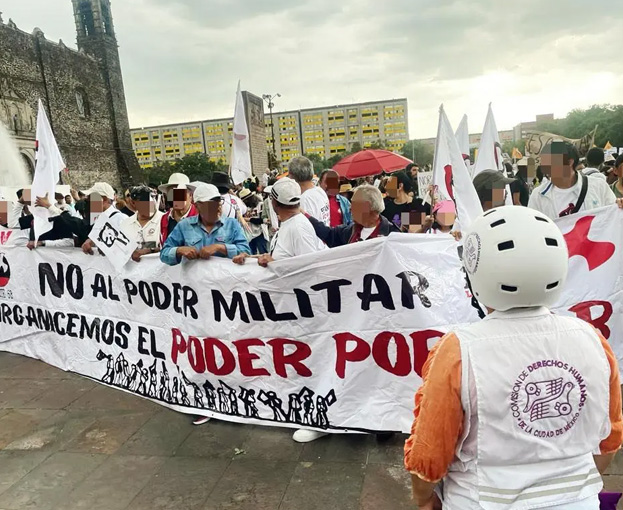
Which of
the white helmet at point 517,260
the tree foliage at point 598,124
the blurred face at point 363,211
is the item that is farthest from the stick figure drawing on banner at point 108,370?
the tree foliage at point 598,124

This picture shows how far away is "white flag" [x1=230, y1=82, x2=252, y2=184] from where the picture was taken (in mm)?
6539

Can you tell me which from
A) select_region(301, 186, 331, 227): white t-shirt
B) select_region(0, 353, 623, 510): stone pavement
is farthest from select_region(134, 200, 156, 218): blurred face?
select_region(0, 353, 623, 510): stone pavement

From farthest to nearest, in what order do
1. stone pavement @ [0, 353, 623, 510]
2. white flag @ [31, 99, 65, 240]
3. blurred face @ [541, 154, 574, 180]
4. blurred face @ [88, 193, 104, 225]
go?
white flag @ [31, 99, 65, 240] < blurred face @ [88, 193, 104, 225] < blurred face @ [541, 154, 574, 180] < stone pavement @ [0, 353, 623, 510]

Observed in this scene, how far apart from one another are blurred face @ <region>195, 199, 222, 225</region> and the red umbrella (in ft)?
17.5

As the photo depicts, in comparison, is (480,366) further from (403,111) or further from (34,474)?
(403,111)

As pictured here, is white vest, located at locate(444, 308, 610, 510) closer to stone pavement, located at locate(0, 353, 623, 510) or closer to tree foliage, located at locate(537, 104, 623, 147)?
stone pavement, located at locate(0, 353, 623, 510)

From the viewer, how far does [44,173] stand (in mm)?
5105

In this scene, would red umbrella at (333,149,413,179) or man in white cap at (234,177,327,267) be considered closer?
man in white cap at (234,177,327,267)

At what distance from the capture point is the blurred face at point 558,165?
3.68 meters

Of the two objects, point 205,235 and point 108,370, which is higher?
point 205,235

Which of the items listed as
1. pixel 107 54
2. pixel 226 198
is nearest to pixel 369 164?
pixel 226 198

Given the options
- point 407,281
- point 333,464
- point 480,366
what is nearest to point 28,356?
point 333,464

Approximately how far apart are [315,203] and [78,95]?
→ 47.1 metres

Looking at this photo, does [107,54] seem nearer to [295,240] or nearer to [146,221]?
[146,221]
